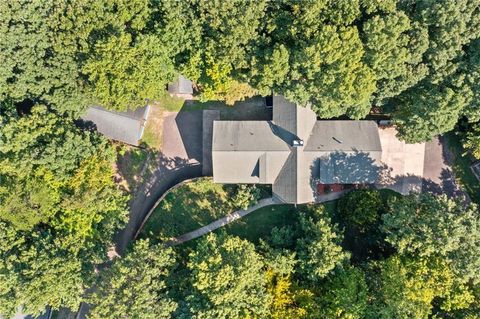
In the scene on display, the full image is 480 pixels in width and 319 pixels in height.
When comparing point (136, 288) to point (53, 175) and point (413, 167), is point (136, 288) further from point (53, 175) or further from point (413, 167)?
point (413, 167)

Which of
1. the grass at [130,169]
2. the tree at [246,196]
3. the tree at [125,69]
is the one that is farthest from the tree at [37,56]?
the tree at [246,196]

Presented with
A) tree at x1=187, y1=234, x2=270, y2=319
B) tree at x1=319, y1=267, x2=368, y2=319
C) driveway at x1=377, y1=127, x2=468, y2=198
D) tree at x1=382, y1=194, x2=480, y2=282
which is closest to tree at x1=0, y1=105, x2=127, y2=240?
tree at x1=187, y1=234, x2=270, y2=319

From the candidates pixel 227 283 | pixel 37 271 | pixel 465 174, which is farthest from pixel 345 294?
pixel 37 271

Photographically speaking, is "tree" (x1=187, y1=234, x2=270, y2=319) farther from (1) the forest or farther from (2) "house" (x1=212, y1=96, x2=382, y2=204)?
(2) "house" (x1=212, y1=96, x2=382, y2=204)

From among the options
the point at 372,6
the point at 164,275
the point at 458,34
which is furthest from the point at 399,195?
the point at 164,275

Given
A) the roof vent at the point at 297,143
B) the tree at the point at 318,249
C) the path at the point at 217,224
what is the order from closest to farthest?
the tree at the point at 318,249, the roof vent at the point at 297,143, the path at the point at 217,224

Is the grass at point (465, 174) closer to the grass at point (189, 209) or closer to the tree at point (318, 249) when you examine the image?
the tree at point (318, 249)
